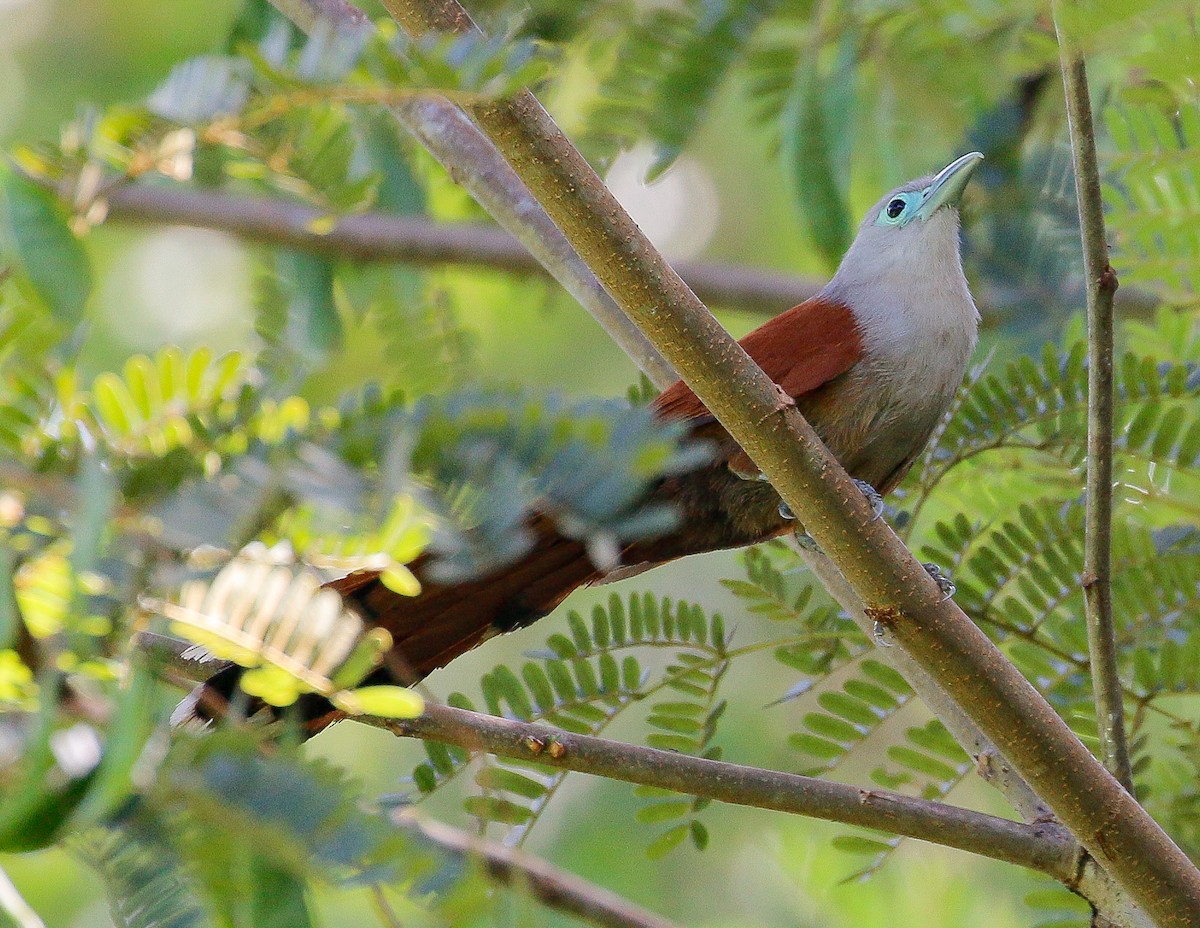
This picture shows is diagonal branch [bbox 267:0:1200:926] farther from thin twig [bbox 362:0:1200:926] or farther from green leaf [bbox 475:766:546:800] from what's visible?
green leaf [bbox 475:766:546:800]

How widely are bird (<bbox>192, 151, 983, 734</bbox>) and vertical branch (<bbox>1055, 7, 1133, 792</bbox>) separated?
52cm

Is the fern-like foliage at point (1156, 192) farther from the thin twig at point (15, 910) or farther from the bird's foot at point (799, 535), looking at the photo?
the thin twig at point (15, 910)

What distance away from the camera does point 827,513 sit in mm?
2051

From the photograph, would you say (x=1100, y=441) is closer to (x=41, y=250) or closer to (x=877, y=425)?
(x=877, y=425)

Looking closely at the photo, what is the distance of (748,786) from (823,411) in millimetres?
1199

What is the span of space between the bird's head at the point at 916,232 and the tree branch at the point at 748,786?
1.62 metres

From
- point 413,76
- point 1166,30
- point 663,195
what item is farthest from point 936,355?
point 663,195

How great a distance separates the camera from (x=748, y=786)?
6.98ft

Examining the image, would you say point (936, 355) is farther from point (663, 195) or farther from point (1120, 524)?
point (663, 195)

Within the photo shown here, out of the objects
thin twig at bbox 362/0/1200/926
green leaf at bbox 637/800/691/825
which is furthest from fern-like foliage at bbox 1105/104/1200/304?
green leaf at bbox 637/800/691/825

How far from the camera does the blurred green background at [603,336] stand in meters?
3.67

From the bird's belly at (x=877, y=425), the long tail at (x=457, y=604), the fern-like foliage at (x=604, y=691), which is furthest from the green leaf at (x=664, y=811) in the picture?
the bird's belly at (x=877, y=425)

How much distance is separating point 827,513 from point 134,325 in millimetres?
4757

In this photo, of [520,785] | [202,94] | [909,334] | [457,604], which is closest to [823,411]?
[909,334]
